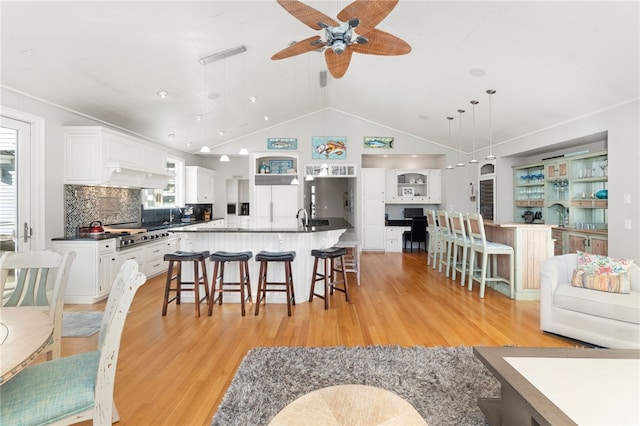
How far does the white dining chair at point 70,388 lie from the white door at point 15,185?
2.93 meters

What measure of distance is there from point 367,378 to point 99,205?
475 cm

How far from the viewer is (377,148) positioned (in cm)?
766

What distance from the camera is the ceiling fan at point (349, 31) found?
198cm

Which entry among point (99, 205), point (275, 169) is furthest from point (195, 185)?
point (99, 205)

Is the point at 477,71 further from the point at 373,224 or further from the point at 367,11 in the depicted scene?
the point at 373,224

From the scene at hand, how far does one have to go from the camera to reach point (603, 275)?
2.85 metres

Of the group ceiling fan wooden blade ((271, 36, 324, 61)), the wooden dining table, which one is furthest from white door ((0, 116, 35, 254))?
ceiling fan wooden blade ((271, 36, 324, 61))

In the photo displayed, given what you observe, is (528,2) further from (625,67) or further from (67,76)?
(67,76)

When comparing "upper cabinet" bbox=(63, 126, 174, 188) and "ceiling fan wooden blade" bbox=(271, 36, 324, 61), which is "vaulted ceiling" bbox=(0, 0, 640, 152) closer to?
"upper cabinet" bbox=(63, 126, 174, 188)

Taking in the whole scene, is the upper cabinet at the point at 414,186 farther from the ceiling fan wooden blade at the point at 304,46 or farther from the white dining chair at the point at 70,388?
the white dining chair at the point at 70,388

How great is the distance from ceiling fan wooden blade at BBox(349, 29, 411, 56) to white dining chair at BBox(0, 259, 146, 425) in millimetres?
2231

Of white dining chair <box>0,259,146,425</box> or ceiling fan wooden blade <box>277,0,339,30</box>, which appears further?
ceiling fan wooden blade <box>277,0,339,30</box>

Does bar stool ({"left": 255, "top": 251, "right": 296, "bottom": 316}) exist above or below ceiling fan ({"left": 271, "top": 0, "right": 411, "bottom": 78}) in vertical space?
below

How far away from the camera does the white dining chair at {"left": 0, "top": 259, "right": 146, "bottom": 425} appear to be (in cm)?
126
